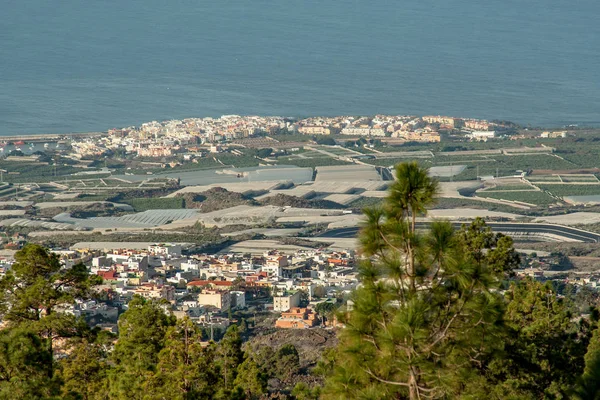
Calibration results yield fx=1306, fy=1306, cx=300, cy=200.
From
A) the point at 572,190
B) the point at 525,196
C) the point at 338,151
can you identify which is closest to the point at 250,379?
the point at 525,196

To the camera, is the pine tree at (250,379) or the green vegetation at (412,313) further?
the pine tree at (250,379)

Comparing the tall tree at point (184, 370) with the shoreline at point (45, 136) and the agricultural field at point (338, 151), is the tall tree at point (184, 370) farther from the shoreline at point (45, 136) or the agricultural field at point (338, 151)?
the shoreline at point (45, 136)

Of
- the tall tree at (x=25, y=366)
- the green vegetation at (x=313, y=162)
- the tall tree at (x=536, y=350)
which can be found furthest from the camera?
the green vegetation at (x=313, y=162)

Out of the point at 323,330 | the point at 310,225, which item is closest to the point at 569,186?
the point at 310,225

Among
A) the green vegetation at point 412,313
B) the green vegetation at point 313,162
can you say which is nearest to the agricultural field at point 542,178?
the green vegetation at point 313,162

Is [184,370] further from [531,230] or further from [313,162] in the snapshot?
[313,162]

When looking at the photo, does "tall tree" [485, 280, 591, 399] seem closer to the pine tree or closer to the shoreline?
the pine tree
